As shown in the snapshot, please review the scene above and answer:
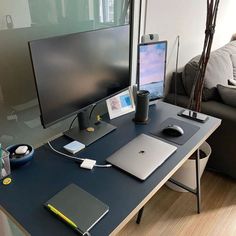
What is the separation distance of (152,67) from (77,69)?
59 cm

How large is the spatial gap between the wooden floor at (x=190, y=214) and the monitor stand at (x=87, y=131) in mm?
750

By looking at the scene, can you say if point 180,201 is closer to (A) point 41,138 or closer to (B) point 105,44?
(A) point 41,138

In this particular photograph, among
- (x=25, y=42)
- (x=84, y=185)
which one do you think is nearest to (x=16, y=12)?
(x=25, y=42)

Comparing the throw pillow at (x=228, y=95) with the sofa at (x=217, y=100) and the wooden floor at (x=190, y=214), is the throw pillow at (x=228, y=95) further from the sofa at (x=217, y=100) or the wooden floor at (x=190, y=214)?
the wooden floor at (x=190, y=214)

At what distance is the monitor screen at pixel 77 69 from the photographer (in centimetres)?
96

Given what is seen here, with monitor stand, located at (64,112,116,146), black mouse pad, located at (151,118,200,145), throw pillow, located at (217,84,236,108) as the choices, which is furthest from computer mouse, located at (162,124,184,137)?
throw pillow, located at (217,84,236,108)

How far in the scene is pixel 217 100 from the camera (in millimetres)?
2066

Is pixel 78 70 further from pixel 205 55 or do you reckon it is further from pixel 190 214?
pixel 190 214

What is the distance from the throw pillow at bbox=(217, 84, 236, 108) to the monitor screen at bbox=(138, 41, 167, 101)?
63cm

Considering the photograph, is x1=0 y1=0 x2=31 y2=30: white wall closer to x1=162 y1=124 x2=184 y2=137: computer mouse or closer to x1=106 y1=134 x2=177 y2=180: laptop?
x1=106 y1=134 x2=177 y2=180: laptop

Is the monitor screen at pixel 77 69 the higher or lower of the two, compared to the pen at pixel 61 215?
higher

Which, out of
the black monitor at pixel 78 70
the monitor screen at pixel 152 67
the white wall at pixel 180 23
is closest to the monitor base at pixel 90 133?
the black monitor at pixel 78 70

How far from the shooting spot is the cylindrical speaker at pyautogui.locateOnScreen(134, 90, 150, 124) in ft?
4.50

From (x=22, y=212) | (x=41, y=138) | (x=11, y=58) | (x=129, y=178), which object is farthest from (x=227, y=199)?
(x=11, y=58)
